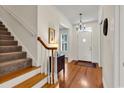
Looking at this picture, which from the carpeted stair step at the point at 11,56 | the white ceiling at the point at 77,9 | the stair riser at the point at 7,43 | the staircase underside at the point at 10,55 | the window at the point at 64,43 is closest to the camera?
the staircase underside at the point at 10,55

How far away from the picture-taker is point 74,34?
8.84 metres

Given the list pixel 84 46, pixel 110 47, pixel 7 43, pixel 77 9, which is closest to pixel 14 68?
pixel 7 43

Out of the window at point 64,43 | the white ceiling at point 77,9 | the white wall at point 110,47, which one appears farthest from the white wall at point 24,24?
the window at point 64,43

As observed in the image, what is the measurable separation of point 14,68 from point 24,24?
1.35 metres

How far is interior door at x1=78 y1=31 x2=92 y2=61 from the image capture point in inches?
327

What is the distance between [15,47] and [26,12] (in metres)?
1.05

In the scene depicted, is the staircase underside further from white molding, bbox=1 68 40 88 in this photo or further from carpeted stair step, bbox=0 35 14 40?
white molding, bbox=1 68 40 88

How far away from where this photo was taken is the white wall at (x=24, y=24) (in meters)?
3.60

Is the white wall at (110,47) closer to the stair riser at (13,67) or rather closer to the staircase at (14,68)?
the staircase at (14,68)

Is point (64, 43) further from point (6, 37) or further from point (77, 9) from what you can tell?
point (6, 37)

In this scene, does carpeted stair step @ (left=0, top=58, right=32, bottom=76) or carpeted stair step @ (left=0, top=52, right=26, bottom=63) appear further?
carpeted stair step @ (left=0, top=52, right=26, bottom=63)

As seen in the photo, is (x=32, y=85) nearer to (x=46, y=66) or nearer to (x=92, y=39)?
(x=46, y=66)

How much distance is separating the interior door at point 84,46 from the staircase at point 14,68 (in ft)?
17.7

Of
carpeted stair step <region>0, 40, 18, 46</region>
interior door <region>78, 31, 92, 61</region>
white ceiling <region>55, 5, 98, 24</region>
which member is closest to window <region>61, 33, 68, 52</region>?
interior door <region>78, 31, 92, 61</region>
